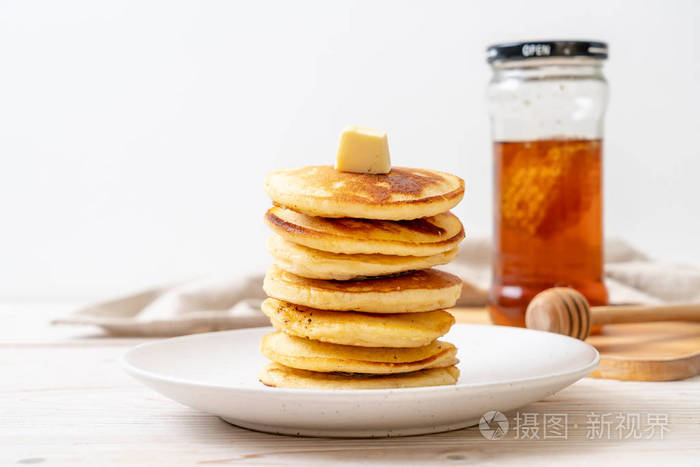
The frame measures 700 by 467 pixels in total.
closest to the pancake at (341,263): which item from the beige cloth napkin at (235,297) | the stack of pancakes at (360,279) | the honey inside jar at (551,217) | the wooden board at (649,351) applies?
the stack of pancakes at (360,279)

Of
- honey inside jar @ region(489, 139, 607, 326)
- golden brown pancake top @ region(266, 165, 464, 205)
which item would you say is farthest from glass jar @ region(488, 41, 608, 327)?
golden brown pancake top @ region(266, 165, 464, 205)

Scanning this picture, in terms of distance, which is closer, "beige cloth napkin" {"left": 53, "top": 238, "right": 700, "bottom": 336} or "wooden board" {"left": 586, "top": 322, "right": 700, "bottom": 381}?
"wooden board" {"left": 586, "top": 322, "right": 700, "bottom": 381}

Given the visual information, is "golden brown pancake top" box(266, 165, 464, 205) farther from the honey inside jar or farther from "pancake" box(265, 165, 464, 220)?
the honey inside jar

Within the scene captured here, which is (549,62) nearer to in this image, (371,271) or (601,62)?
(601,62)

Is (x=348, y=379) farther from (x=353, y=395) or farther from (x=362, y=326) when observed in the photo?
(x=353, y=395)

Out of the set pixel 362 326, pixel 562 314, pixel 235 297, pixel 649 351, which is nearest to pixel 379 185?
pixel 362 326

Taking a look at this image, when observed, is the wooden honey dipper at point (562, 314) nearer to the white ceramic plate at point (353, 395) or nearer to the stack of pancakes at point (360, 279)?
the white ceramic plate at point (353, 395)
